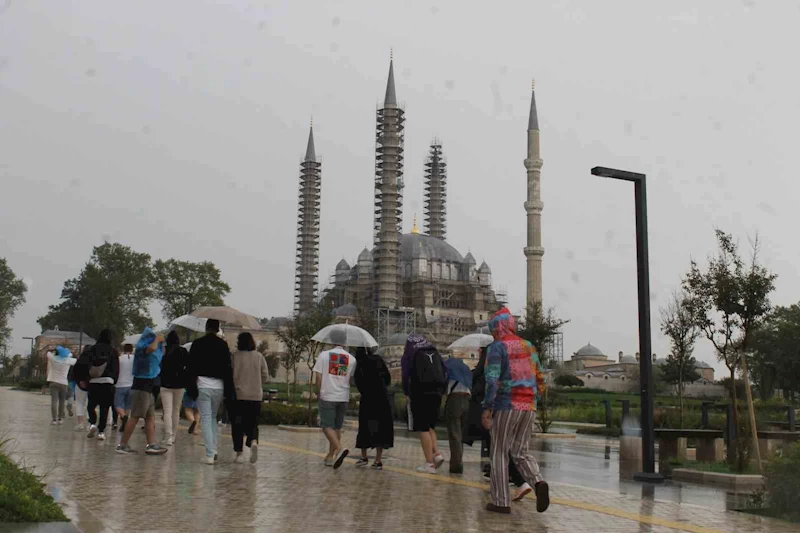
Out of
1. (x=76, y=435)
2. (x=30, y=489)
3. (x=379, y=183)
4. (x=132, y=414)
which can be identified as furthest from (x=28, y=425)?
(x=379, y=183)

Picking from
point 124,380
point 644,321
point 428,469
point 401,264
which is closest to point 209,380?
point 428,469

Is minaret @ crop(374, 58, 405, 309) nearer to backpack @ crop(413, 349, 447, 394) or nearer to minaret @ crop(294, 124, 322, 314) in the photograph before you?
minaret @ crop(294, 124, 322, 314)

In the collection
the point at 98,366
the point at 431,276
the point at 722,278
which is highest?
the point at 431,276

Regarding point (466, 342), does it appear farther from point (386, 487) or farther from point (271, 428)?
point (271, 428)

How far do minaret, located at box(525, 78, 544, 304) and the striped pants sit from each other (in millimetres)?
75998

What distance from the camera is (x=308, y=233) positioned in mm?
105812

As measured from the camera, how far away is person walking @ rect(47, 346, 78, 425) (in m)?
18.6

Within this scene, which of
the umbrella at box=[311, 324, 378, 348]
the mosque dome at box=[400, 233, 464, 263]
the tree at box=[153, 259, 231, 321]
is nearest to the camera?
the umbrella at box=[311, 324, 378, 348]

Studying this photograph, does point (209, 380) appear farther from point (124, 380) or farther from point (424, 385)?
point (124, 380)

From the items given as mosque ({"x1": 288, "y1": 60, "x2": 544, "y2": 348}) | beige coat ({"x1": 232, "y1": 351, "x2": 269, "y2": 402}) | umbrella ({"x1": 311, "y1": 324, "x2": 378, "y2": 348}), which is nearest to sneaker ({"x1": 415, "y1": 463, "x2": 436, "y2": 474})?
umbrella ({"x1": 311, "y1": 324, "x2": 378, "y2": 348})

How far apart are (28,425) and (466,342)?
31.7ft

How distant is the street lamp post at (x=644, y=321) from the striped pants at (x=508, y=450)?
360 cm

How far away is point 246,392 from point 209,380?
489mm

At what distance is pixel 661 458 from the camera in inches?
599
